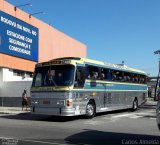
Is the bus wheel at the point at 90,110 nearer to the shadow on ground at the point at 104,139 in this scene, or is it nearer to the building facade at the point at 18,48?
the shadow on ground at the point at 104,139

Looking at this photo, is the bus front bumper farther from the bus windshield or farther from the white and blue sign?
the white and blue sign

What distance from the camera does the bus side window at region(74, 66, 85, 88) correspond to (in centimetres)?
1902

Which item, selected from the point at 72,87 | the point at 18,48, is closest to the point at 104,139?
the point at 72,87

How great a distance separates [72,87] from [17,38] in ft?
50.0

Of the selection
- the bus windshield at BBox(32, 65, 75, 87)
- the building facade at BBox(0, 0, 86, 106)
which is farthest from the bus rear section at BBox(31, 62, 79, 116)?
the building facade at BBox(0, 0, 86, 106)

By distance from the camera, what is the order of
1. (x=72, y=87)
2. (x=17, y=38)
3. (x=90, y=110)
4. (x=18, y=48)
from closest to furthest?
1. (x=72, y=87)
2. (x=90, y=110)
3. (x=17, y=38)
4. (x=18, y=48)

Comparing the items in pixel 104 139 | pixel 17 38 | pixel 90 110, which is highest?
pixel 17 38

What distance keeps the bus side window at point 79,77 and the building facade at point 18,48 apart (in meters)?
12.3

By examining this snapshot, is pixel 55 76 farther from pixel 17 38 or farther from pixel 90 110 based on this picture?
pixel 17 38

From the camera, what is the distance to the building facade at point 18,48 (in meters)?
30.9

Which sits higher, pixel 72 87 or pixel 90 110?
pixel 72 87

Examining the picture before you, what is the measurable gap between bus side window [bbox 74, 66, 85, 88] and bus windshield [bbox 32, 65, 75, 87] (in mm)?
349

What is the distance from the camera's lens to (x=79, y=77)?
19188mm

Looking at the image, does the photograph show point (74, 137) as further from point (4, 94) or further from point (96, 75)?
point (4, 94)
